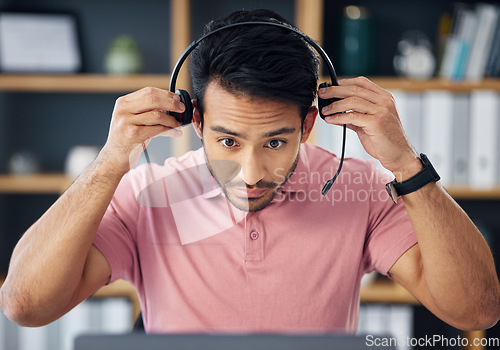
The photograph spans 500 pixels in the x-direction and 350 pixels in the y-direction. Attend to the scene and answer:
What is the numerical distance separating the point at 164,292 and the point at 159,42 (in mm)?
1220

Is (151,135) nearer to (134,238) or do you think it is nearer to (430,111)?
(134,238)

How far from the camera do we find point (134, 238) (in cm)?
89

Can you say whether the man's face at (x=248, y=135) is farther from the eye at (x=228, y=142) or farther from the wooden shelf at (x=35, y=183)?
the wooden shelf at (x=35, y=183)

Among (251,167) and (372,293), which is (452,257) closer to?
(251,167)

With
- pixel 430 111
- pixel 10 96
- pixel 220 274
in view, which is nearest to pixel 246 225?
pixel 220 274

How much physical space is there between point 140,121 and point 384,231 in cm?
46

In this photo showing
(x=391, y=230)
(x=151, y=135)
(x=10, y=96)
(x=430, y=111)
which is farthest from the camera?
(x=10, y=96)

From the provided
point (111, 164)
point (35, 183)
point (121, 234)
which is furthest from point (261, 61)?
point (35, 183)

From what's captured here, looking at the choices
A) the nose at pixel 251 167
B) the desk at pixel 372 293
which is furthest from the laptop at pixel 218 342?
the desk at pixel 372 293

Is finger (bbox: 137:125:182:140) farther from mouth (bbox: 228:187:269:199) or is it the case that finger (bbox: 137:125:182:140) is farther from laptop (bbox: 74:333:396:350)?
laptop (bbox: 74:333:396:350)

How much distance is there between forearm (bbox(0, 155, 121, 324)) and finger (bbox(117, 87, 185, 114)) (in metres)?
0.12

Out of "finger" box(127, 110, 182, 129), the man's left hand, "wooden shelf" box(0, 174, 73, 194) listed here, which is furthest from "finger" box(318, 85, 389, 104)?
"wooden shelf" box(0, 174, 73, 194)

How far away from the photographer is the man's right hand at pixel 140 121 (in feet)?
2.27

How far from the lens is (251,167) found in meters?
0.74
